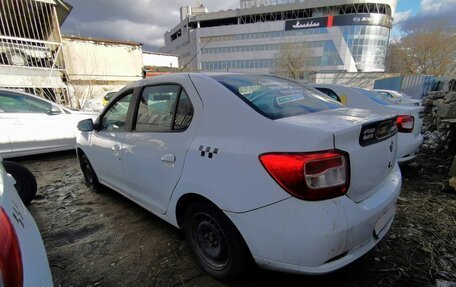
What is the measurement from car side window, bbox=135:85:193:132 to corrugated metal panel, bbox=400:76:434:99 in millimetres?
25363

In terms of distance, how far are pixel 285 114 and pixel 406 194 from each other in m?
2.86

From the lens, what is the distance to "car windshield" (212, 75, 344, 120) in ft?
6.18

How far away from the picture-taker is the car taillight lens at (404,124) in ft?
12.3

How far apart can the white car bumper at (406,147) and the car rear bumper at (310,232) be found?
8.31 ft

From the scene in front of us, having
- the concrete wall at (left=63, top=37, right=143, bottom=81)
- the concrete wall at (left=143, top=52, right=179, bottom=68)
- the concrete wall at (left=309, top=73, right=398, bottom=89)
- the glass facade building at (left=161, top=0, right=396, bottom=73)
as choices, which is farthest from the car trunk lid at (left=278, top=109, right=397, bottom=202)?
the glass facade building at (left=161, top=0, right=396, bottom=73)

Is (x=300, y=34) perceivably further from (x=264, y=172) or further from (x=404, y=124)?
(x=264, y=172)

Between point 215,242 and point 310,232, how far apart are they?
34.3 inches

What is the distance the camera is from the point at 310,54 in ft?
162

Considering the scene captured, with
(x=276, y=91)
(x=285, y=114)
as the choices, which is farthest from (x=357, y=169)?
(x=276, y=91)

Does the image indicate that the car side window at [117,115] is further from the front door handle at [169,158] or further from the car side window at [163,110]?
the front door handle at [169,158]

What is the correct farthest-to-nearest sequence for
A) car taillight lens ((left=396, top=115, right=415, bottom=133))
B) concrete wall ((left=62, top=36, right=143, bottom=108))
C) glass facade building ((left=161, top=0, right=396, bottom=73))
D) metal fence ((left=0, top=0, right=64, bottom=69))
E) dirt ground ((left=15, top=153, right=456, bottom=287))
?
glass facade building ((left=161, top=0, right=396, bottom=73)) < concrete wall ((left=62, top=36, right=143, bottom=108)) < metal fence ((left=0, top=0, right=64, bottom=69)) < car taillight lens ((left=396, top=115, right=415, bottom=133)) < dirt ground ((left=15, top=153, right=456, bottom=287))

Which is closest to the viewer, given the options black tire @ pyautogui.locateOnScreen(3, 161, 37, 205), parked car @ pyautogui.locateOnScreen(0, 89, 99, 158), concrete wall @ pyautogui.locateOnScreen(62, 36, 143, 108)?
black tire @ pyautogui.locateOnScreen(3, 161, 37, 205)

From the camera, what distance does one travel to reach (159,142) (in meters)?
2.30

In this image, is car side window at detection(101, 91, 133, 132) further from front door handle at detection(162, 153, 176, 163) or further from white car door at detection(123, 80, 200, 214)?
front door handle at detection(162, 153, 176, 163)
